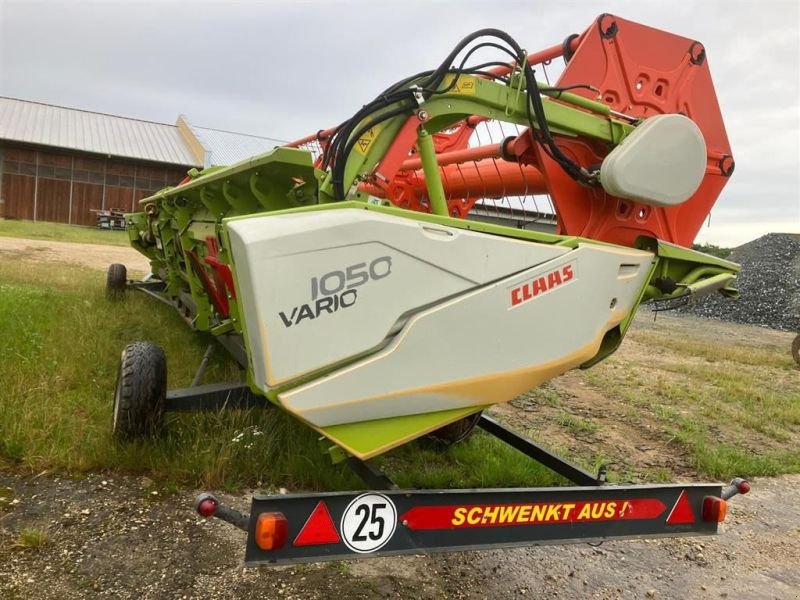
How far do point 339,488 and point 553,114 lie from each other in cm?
218

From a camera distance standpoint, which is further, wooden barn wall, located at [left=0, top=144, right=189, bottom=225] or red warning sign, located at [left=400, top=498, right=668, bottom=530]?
wooden barn wall, located at [left=0, top=144, right=189, bottom=225]

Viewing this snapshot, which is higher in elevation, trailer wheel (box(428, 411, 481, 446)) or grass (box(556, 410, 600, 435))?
trailer wheel (box(428, 411, 481, 446))

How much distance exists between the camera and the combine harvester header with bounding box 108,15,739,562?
2098 mm

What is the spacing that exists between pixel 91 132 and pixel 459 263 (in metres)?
31.7

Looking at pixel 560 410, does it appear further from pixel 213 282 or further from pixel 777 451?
pixel 213 282

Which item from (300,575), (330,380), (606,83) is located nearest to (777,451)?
(606,83)

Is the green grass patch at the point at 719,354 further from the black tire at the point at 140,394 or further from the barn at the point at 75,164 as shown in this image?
the barn at the point at 75,164

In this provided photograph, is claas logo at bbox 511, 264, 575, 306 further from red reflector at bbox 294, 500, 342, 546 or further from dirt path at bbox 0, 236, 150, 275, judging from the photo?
dirt path at bbox 0, 236, 150, 275

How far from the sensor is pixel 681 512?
2.68 m

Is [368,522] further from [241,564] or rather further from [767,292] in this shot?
[767,292]

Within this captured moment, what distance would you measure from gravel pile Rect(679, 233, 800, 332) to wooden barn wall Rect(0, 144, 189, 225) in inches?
899

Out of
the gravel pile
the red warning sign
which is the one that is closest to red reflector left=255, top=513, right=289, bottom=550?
the red warning sign

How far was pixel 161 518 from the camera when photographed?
3020mm

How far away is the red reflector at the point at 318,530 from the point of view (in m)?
2.04
